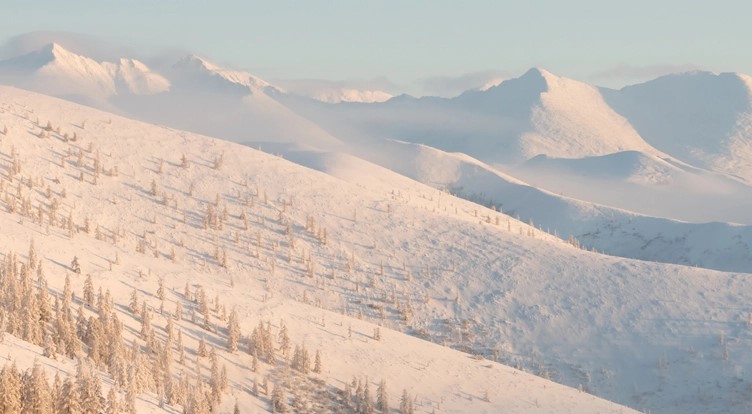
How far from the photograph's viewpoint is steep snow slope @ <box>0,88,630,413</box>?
2847 inches

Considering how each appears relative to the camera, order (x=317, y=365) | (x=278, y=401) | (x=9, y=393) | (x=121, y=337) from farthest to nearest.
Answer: (x=317, y=365) < (x=278, y=401) < (x=121, y=337) < (x=9, y=393)

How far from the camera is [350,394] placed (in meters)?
65.8

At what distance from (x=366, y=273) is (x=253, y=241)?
36.0 ft

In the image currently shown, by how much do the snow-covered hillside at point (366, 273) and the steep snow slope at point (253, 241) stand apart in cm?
22

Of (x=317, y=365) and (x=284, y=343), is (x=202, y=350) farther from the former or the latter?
(x=317, y=365)

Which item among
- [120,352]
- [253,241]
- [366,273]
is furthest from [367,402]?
[253,241]

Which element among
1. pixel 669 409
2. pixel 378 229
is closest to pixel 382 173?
pixel 378 229

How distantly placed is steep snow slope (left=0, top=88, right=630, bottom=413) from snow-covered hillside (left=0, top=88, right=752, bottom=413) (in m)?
0.22

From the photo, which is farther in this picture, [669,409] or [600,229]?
[600,229]

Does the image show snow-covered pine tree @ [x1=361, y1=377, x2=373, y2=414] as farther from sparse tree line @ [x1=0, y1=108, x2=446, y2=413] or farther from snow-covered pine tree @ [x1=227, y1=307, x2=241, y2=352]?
snow-covered pine tree @ [x1=227, y1=307, x2=241, y2=352]

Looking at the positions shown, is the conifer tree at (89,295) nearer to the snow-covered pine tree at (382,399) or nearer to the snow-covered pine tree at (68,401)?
the snow-covered pine tree at (382,399)

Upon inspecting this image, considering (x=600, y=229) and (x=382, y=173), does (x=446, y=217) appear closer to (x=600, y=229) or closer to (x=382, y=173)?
(x=382, y=173)

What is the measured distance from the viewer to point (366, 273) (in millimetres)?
104375

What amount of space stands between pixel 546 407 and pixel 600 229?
128m
